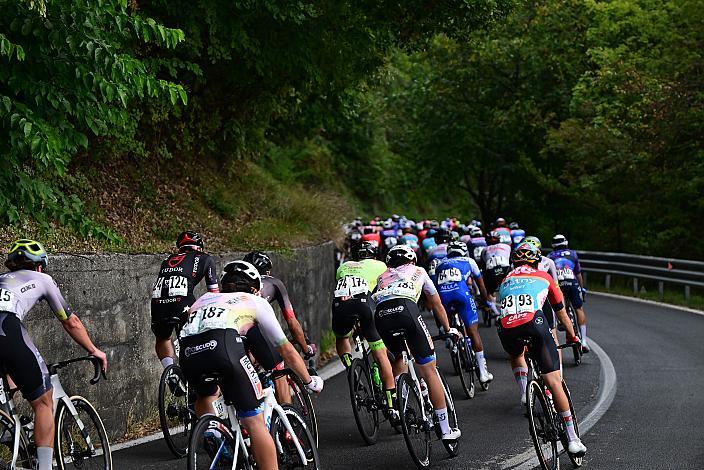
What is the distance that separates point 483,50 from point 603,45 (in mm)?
6099

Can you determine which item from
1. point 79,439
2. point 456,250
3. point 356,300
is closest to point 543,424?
point 356,300

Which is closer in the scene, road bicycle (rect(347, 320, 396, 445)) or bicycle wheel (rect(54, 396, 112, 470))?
bicycle wheel (rect(54, 396, 112, 470))

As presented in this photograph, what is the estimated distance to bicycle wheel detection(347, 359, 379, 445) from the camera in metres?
9.56

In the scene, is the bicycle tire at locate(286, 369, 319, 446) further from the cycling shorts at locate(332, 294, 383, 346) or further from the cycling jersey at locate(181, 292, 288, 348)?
the cycling jersey at locate(181, 292, 288, 348)

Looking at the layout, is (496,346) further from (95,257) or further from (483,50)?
(483,50)

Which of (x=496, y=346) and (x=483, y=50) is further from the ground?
(x=483, y=50)

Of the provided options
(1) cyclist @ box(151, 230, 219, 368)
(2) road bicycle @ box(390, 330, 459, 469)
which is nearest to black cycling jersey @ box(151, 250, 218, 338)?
(1) cyclist @ box(151, 230, 219, 368)

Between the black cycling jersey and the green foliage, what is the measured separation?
1.55 metres

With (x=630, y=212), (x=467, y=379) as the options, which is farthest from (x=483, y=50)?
(x=467, y=379)

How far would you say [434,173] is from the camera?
139 feet

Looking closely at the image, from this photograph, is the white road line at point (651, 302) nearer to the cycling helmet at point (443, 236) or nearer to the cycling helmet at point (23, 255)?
the cycling helmet at point (443, 236)

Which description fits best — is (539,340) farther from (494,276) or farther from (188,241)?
(494,276)

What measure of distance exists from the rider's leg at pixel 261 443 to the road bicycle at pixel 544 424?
2540 mm

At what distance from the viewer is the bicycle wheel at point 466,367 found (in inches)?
478
